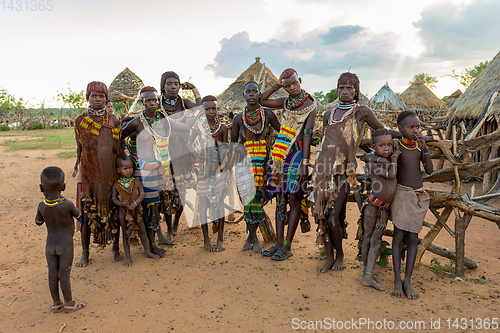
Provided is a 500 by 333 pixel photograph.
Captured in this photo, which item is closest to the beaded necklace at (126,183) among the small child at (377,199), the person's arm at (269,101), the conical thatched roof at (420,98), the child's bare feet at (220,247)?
the child's bare feet at (220,247)

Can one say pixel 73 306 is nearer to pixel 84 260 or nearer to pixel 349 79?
pixel 84 260

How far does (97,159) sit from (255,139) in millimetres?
1826

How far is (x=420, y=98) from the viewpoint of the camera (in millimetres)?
23016

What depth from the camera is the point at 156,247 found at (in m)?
4.08

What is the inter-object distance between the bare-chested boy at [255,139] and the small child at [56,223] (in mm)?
2007

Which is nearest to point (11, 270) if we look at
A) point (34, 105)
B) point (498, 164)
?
point (498, 164)

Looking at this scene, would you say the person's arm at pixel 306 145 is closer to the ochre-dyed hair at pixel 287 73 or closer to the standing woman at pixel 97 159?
the ochre-dyed hair at pixel 287 73

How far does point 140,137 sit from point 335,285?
8.88 feet

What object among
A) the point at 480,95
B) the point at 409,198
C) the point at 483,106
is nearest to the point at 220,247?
the point at 409,198

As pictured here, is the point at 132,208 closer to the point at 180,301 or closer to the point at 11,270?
the point at 180,301

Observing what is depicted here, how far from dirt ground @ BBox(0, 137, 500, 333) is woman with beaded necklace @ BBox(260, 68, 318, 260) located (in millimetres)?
586

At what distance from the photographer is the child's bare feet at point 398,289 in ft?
9.80

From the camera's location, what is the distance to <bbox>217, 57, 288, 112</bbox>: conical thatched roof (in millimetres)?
10992

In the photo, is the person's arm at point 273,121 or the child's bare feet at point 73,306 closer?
the child's bare feet at point 73,306
